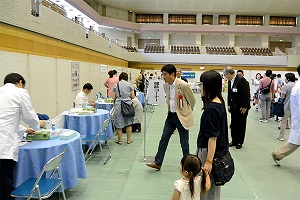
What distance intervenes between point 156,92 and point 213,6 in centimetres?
2370

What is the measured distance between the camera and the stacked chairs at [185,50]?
26.5 metres

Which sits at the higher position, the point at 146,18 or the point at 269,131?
the point at 146,18

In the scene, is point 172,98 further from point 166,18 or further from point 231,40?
point 231,40

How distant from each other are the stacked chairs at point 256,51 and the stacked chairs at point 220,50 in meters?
1.04

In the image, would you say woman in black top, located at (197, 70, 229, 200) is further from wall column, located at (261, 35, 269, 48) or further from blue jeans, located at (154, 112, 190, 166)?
→ wall column, located at (261, 35, 269, 48)

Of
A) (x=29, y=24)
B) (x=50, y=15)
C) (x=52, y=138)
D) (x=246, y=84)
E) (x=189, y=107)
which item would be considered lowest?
(x=52, y=138)

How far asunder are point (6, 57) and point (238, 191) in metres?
4.05

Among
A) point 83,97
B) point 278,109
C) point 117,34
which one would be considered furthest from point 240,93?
point 117,34

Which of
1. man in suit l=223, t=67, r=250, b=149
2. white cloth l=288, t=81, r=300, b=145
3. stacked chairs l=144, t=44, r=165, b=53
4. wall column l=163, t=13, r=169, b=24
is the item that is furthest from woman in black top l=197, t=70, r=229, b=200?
wall column l=163, t=13, r=169, b=24

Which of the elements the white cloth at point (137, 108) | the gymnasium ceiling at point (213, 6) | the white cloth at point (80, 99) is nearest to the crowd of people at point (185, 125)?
the white cloth at point (137, 108)

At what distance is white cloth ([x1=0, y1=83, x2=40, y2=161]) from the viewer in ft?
8.91

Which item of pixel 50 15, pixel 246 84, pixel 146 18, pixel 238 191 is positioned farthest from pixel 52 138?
pixel 146 18

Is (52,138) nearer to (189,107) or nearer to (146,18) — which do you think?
(189,107)

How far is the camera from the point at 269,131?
7.88 metres
